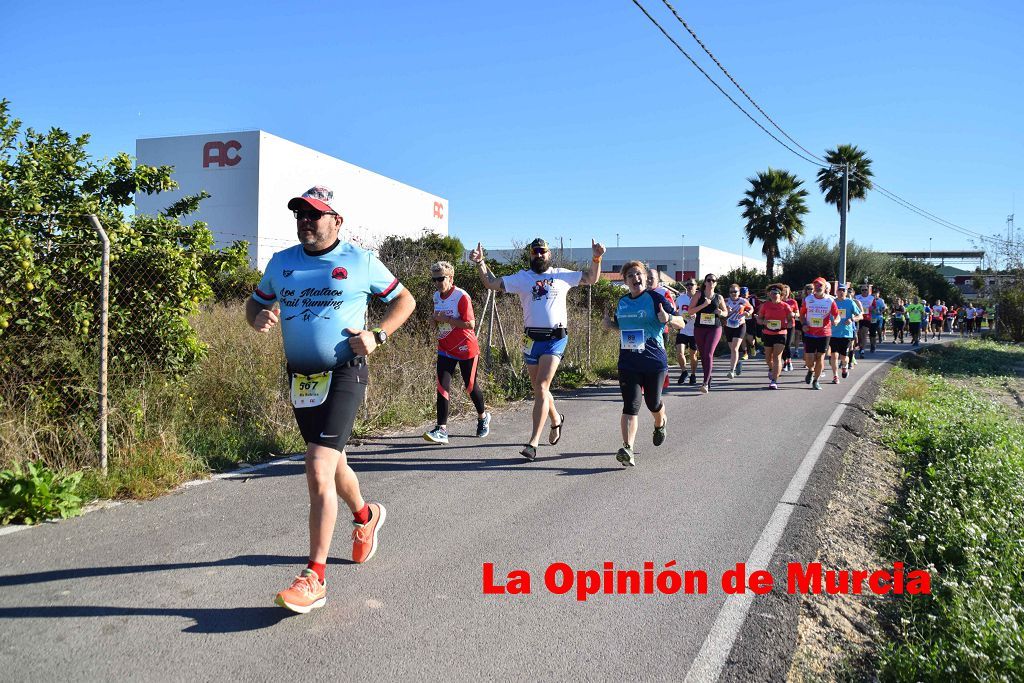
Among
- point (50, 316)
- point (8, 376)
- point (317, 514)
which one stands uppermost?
point (50, 316)

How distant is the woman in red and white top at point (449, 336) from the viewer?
7.68 m

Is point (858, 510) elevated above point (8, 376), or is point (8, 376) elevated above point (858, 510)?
point (8, 376)

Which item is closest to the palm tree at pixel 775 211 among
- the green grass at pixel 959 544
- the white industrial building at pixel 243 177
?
the white industrial building at pixel 243 177

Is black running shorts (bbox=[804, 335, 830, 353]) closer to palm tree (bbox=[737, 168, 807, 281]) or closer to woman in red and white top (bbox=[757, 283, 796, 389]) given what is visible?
woman in red and white top (bbox=[757, 283, 796, 389])

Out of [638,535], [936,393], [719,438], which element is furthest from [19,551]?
[936,393]

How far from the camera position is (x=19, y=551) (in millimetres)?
4297

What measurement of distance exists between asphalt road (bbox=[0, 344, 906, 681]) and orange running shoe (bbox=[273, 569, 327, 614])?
0.08m

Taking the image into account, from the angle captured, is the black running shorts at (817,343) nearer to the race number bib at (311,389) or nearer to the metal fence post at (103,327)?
the metal fence post at (103,327)

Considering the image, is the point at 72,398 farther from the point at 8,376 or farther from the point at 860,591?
the point at 860,591

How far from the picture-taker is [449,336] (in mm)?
7871

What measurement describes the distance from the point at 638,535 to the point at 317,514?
7.16 feet

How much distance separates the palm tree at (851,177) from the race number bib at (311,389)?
42516 millimetres

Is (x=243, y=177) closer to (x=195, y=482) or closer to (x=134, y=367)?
(x=134, y=367)

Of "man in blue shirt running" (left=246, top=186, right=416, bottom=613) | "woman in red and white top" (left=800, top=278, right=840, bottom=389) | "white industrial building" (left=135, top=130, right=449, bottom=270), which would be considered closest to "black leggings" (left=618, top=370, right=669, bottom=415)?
"man in blue shirt running" (left=246, top=186, right=416, bottom=613)
